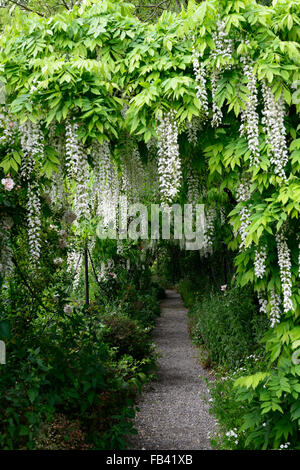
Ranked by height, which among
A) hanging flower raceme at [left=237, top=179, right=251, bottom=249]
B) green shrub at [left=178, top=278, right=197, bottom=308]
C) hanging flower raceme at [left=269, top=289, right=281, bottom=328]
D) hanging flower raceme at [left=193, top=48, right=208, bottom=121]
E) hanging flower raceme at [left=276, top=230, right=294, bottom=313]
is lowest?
green shrub at [left=178, top=278, right=197, bottom=308]

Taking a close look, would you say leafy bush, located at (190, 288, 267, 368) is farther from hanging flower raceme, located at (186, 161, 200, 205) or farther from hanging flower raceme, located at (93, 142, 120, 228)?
hanging flower raceme, located at (93, 142, 120, 228)

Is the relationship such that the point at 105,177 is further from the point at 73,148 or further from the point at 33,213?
the point at 33,213

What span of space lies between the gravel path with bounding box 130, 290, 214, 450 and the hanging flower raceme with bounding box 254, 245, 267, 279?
1.81 meters

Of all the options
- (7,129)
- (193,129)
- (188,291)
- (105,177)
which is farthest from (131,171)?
(188,291)

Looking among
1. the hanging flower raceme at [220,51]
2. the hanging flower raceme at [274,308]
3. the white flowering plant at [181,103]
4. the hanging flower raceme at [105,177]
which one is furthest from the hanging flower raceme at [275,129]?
the hanging flower raceme at [105,177]

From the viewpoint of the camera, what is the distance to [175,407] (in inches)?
197

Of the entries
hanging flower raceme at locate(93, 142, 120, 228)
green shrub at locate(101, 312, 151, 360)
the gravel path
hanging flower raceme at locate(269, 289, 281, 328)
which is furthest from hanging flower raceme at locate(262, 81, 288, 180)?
green shrub at locate(101, 312, 151, 360)

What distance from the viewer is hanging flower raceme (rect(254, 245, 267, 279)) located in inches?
127

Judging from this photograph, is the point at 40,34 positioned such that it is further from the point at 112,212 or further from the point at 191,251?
the point at 191,251

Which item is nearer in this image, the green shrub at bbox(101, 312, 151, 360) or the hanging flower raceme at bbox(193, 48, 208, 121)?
the hanging flower raceme at bbox(193, 48, 208, 121)

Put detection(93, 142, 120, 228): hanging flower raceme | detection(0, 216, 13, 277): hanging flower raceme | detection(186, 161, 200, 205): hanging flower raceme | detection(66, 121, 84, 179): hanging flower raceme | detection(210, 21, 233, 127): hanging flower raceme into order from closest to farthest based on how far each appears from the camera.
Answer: detection(210, 21, 233, 127): hanging flower raceme < detection(66, 121, 84, 179): hanging flower raceme < detection(0, 216, 13, 277): hanging flower raceme < detection(93, 142, 120, 228): hanging flower raceme < detection(186, 161, 200, 205): hanging flower raceme

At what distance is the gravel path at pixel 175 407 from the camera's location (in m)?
4.12

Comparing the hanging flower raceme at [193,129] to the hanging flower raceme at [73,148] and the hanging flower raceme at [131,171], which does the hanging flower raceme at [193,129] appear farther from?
the hanging flower raceme at [73,148]
